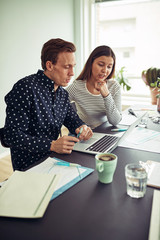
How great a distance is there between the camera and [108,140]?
1.13 m

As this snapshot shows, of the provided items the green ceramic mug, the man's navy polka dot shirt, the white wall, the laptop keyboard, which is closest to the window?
the white wall

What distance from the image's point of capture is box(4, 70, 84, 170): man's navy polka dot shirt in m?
1.04

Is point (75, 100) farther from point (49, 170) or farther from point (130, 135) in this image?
point (49, 170)

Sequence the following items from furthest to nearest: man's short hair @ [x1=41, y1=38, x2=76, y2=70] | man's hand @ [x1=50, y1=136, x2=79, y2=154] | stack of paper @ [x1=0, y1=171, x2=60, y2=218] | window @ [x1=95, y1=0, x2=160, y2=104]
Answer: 1. window @ [x1=95, y1=0, x2=160, y2=104]
2. man's short hair @ [x1=41, y1=38, x2=76, y2=70]
3. man's hand @ [x1=50, y1=136, x2=79, y2=154]
4. stack of paper @ [x1=0, y1=171, x2=60, y2=218]

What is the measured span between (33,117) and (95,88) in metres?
0.77

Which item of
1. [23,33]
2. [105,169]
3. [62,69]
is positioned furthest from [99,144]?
[23,33]

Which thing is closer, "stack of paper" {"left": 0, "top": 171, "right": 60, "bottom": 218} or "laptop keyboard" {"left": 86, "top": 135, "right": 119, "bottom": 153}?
"stack of paper" {"left": 0, "top": 171, "right": 60, "bottom": 218}

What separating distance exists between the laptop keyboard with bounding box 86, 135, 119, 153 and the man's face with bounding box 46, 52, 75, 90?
0.40 meters

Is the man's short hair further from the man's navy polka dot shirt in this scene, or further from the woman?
the woman

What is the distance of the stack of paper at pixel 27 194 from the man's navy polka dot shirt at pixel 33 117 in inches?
11.2

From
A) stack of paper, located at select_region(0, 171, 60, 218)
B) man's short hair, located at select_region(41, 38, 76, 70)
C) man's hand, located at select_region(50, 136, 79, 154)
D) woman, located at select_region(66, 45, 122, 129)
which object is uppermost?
man's short hair, located at select_region(41, 38, 76, 70)

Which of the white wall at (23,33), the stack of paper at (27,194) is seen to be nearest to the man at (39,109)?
the stack of paper at (27,194)

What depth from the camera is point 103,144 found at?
1.08 metres

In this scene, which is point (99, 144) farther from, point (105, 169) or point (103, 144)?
point (105, 169)
